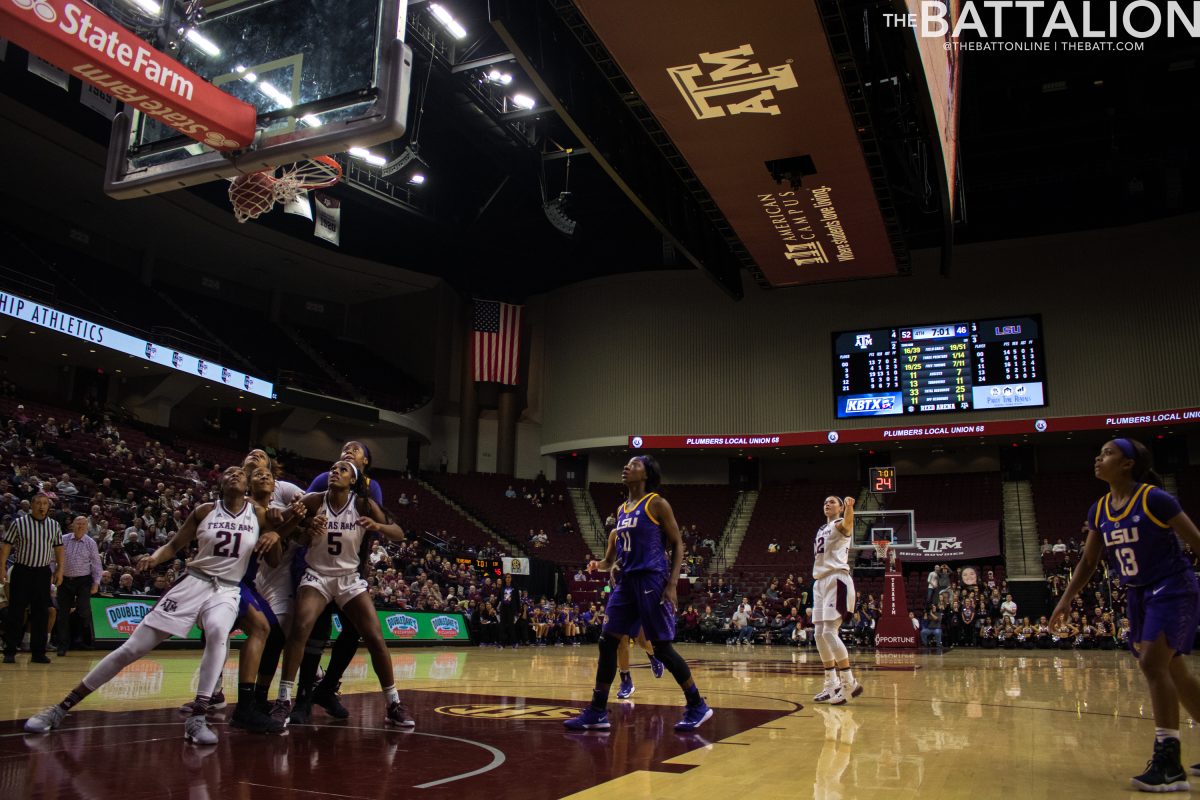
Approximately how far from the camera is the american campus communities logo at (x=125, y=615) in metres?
13.6

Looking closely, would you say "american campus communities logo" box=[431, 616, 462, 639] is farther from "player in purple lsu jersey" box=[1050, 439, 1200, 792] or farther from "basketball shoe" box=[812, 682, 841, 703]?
"player in purple lsu jersey" box=[1050, 439, 1200, 792]

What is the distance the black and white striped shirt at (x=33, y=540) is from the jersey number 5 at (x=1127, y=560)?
34.7ft

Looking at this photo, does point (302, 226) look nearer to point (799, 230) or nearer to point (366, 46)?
point (799, 230)

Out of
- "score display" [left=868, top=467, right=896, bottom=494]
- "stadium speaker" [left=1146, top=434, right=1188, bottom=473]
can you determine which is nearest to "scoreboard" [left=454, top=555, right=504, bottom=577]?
"score display" [left=868, top=467, right=896, bottom=494]

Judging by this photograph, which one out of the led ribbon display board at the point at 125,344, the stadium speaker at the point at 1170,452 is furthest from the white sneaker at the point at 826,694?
the stadium speaker at the point at 1170,452

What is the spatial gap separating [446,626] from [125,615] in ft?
25.1

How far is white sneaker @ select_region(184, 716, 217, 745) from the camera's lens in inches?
189

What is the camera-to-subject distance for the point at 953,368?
31.1 metres

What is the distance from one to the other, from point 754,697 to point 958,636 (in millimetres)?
17080

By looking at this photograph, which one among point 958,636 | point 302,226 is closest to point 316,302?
point 302,226

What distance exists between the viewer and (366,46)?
21.9ft

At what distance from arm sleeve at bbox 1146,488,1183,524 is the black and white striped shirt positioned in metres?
10.7

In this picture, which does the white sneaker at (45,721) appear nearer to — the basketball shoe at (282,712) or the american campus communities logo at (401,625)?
the basketball shoe at (282,712)

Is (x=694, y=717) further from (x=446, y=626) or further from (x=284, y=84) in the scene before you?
(x=446, y=626)
